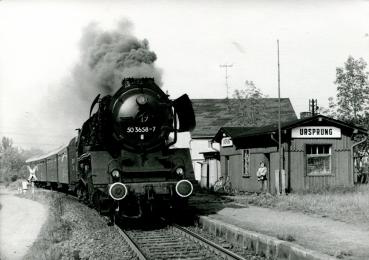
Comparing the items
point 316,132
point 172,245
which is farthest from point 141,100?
point 316,132

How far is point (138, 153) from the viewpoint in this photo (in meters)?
11.2

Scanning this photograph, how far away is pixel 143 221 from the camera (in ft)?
41.3

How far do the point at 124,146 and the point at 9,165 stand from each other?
54.8m

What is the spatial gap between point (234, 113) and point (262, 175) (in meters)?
19.0

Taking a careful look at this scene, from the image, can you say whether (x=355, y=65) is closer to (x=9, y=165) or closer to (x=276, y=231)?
(x=276, y=231)

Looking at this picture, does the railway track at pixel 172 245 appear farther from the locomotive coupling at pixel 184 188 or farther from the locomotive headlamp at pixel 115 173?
the locomotive headlamp at pixel 115 173

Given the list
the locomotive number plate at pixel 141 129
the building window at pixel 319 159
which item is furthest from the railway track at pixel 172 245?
the building window at pixel 319 159

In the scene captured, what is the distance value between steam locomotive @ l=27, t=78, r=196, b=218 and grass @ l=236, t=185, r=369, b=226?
3566 millimetres

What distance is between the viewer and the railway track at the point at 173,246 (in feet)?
25.8

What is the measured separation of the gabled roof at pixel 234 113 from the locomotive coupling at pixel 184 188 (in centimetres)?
2092

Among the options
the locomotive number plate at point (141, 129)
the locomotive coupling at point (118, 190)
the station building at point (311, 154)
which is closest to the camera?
the locomotive coupling at point (118, 190)


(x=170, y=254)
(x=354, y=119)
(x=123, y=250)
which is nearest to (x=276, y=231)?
(x=170, y=254)

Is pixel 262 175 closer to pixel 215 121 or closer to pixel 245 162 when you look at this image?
pixel 245 162

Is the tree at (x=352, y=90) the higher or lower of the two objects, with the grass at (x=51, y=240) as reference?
higher
